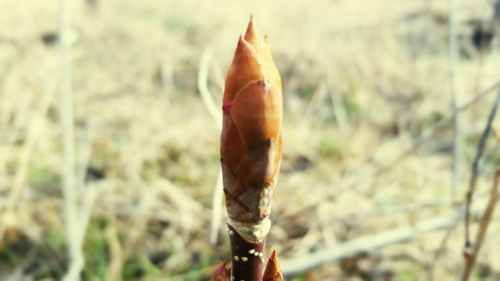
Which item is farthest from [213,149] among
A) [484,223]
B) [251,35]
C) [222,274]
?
[251,35]

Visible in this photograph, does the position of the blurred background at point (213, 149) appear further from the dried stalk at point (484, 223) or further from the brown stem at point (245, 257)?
the brown stem at point (245, 257)

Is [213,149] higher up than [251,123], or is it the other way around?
[251,123]

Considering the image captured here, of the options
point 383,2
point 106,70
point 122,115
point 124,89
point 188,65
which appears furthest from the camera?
point 383,2

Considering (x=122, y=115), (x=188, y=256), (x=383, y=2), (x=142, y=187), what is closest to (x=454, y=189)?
(x=188, y=256)

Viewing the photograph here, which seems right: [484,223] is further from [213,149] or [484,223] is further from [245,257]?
[213,149]

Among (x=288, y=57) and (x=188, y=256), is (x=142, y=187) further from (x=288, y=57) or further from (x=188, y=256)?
(x=288, y=57)

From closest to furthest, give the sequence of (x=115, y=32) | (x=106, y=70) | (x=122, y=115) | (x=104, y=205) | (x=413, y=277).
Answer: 1. (x=413, y=277)
2. (x=104, y=205)
3. (x=122, y=115)
4. (x=106, y=70)
5. (x=115, y=32)
